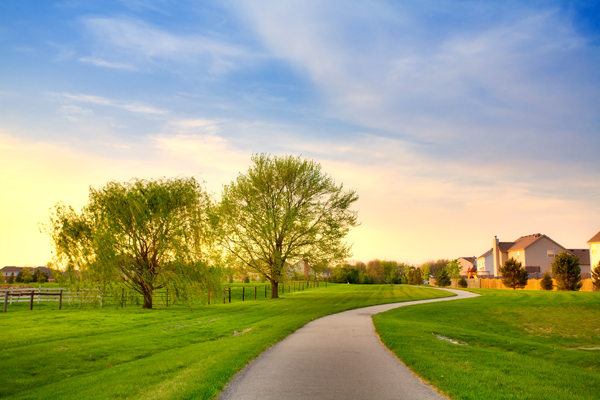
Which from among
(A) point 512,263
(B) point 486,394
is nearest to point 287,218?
(B) point 486,394

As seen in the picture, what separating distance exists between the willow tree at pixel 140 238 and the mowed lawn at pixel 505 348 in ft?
44.1

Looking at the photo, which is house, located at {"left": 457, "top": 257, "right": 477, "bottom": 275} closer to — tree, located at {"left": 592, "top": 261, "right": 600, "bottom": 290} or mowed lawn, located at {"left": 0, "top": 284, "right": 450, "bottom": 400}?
tree, located at {"left": 592, "top": 261, "right": 600, "bottom": 290}

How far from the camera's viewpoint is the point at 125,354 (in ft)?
41.1

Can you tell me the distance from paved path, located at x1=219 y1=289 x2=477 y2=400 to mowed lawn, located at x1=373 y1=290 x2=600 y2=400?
0.65 metres

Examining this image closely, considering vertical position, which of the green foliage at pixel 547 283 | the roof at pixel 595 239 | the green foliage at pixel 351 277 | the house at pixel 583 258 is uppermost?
the roof at pixel 595 239

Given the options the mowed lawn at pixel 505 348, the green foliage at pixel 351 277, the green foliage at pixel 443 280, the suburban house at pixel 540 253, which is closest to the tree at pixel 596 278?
the mowed lawn at pixel 505 348

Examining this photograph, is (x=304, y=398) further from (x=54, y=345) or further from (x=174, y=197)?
(x=174, y=197)

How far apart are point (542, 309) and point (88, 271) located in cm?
3186

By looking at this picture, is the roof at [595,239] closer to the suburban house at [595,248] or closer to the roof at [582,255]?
the suburban house at [595,248]

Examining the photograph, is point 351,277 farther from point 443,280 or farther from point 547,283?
point 547,283

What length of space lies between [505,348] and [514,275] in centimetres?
4324

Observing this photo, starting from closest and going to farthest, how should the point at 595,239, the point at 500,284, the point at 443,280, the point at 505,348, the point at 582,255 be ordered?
1. the point at 505,348
2. the point at 595,239
3. the point at 500,284
4. the point at 582,255
5. the point at 443,280

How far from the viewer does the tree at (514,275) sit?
174 ft

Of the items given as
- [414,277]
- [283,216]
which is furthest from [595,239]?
[283,216]
